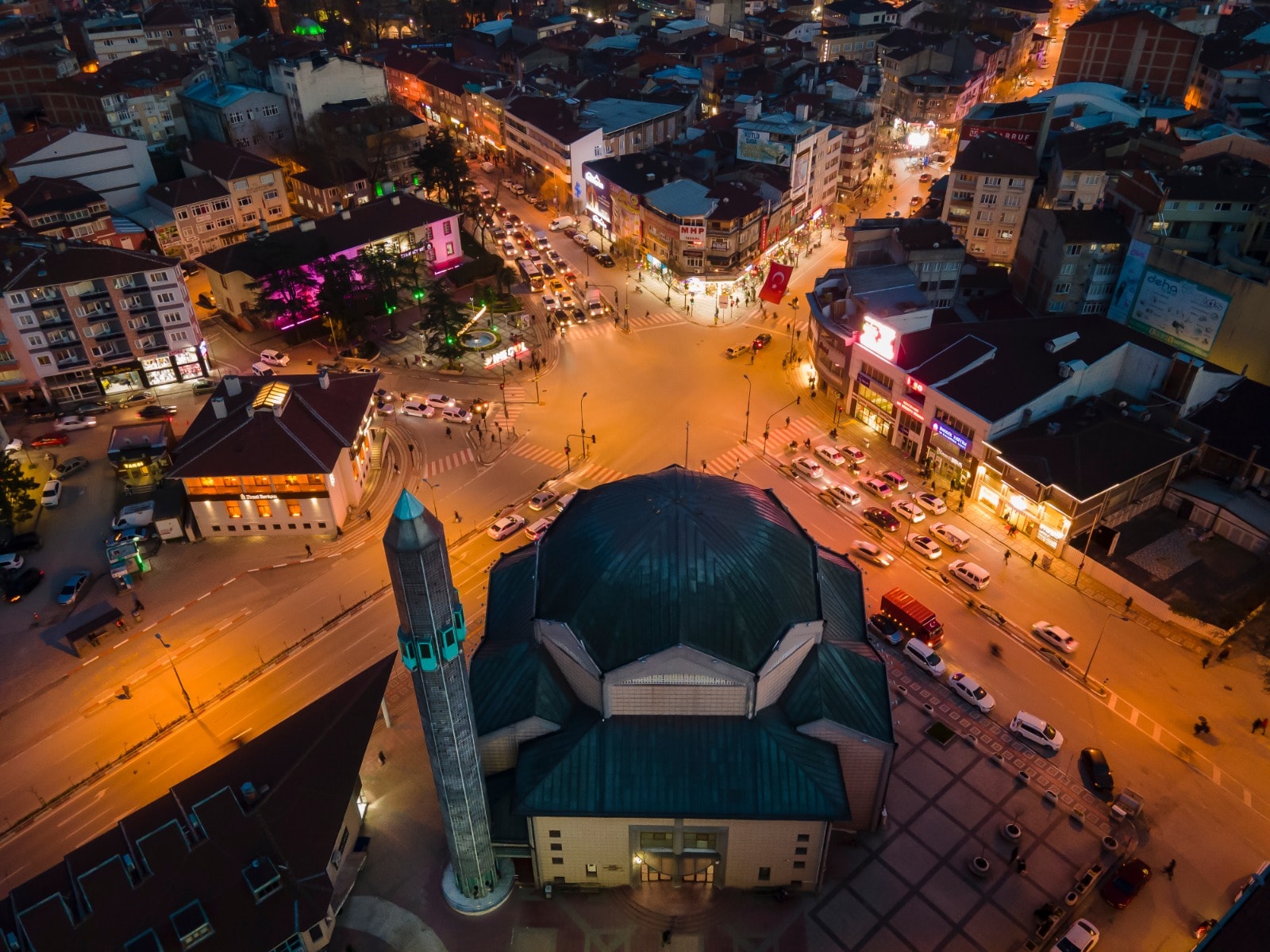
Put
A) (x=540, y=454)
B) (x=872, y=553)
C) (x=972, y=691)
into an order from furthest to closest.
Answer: (x=540, y=454) < (x=872, y=553) < (x=972, y=691)

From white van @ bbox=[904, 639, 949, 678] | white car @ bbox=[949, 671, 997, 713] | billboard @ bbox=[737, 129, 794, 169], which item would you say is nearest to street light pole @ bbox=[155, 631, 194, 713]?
white van @ bbox=[904, 639, 949, 678]

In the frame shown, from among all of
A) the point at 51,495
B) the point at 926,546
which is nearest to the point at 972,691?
the point at 926,546

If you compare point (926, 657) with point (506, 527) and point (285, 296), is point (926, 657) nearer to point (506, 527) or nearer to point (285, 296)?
point (506, 527)

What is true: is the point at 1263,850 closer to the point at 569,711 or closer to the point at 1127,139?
the point at 569,711

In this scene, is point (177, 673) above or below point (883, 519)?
below

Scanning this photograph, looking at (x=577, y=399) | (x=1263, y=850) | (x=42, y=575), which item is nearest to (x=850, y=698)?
(x=1263, y=850)
